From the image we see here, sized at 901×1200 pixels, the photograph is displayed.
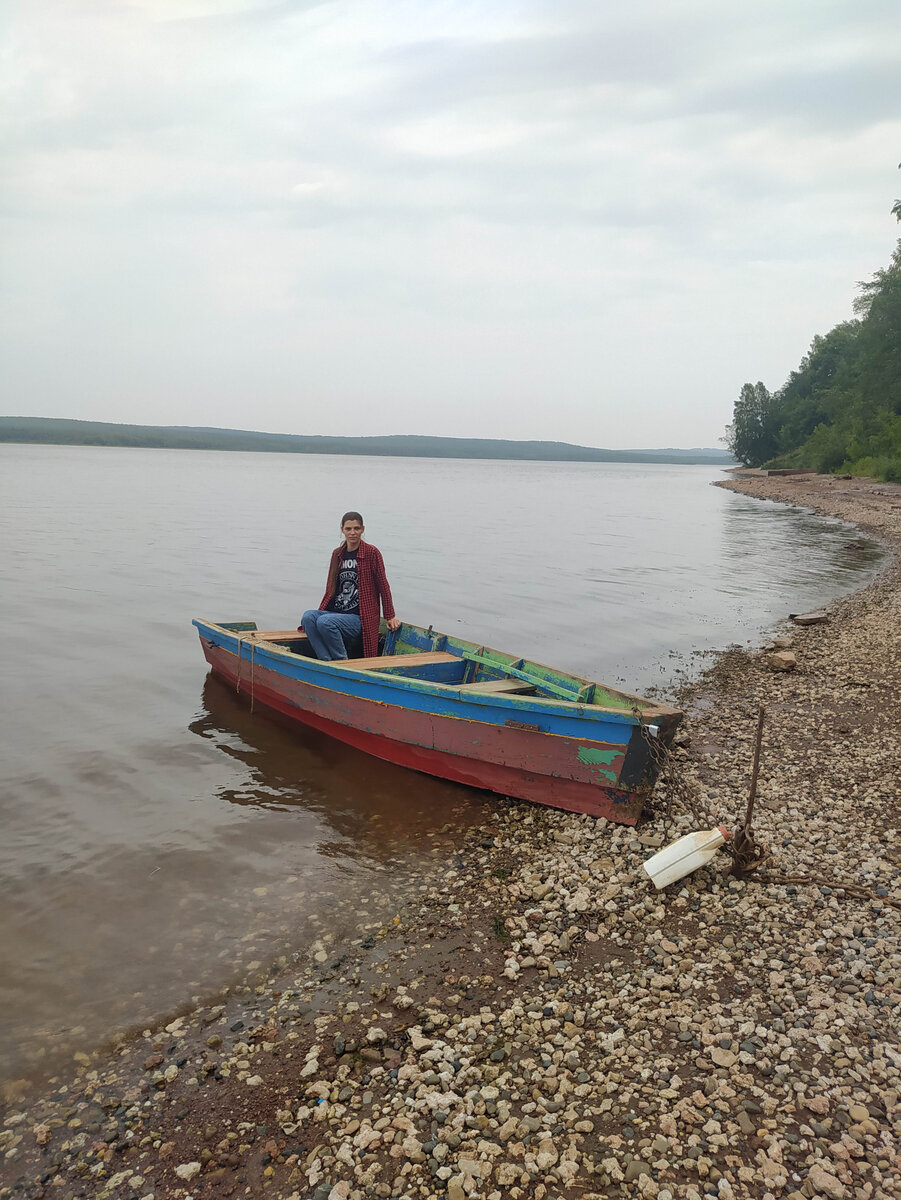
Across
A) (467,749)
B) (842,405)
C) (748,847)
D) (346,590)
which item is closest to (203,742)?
(346,590)

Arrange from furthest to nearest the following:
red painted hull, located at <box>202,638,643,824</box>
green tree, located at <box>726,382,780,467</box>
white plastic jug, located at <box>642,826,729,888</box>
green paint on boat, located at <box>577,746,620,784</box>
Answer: green tree, located at <box>726,382,780,467</box>, red painted hull, located at <box>202,638,643,824</box>, green paint on boat, located at <box>577,746,620,784</box>, white plastic jug, located at <box>642,826,729,888</box>

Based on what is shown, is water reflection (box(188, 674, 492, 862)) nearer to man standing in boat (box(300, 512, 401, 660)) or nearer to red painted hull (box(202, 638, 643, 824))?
red painted hull (box(202, 638, 643, 824))

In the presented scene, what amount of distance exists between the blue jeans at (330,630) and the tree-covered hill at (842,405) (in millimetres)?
56715

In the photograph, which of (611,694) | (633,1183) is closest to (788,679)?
(611,694)

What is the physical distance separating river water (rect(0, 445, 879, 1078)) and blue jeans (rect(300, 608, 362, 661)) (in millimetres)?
1220

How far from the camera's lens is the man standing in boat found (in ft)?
33.9

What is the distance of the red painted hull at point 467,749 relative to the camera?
7.68 metres

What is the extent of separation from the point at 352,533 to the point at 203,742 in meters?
3.61

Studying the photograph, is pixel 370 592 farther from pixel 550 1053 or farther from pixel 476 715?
pixel 550 1053

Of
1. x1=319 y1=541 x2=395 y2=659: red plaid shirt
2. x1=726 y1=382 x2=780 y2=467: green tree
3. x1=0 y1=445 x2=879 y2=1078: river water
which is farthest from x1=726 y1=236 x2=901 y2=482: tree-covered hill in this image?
x1=319 y1=541 x2=395 y2=659: red plaid shirt

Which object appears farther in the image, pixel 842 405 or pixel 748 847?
pixel 842 405

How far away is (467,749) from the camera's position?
8.51 metres

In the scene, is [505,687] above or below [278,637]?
above

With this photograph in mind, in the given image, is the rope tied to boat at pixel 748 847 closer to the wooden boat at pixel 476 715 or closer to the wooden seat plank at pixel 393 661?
the wooden boat at pixel 476 715
